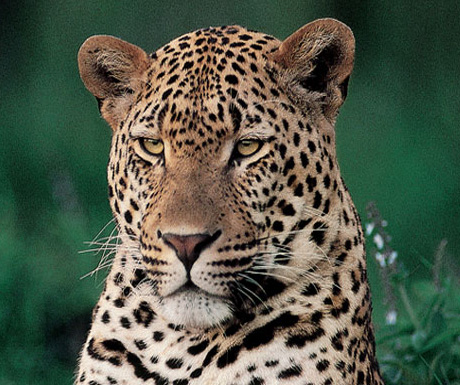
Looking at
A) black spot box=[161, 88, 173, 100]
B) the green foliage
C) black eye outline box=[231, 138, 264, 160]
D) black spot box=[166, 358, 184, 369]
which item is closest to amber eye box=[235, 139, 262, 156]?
black eye outline box=[231, 138, 264, 160]

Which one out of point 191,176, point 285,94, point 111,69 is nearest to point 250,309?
point 191,176

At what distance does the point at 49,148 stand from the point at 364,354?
649 centimetres

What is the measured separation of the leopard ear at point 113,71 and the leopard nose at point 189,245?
0.97 metres

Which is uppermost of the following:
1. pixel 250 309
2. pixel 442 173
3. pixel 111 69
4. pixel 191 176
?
pixel 111 69

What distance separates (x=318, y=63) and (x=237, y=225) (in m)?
0.98

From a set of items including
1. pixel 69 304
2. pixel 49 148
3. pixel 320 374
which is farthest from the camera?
pixel 49 148

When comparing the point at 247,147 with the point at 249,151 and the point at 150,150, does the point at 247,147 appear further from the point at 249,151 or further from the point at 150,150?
the point at 150,150

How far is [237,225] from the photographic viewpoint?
4516mm

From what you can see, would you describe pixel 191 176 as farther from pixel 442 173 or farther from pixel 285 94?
pixel 442 173

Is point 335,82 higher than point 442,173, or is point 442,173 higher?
point 335,82

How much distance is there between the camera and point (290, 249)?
15.5 feet

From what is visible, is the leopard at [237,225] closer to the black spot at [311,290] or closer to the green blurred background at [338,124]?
the black spot at [311,290]

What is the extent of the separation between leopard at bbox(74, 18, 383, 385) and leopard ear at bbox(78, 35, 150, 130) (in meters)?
0.05

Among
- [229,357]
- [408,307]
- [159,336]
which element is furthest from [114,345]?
[408,307]
